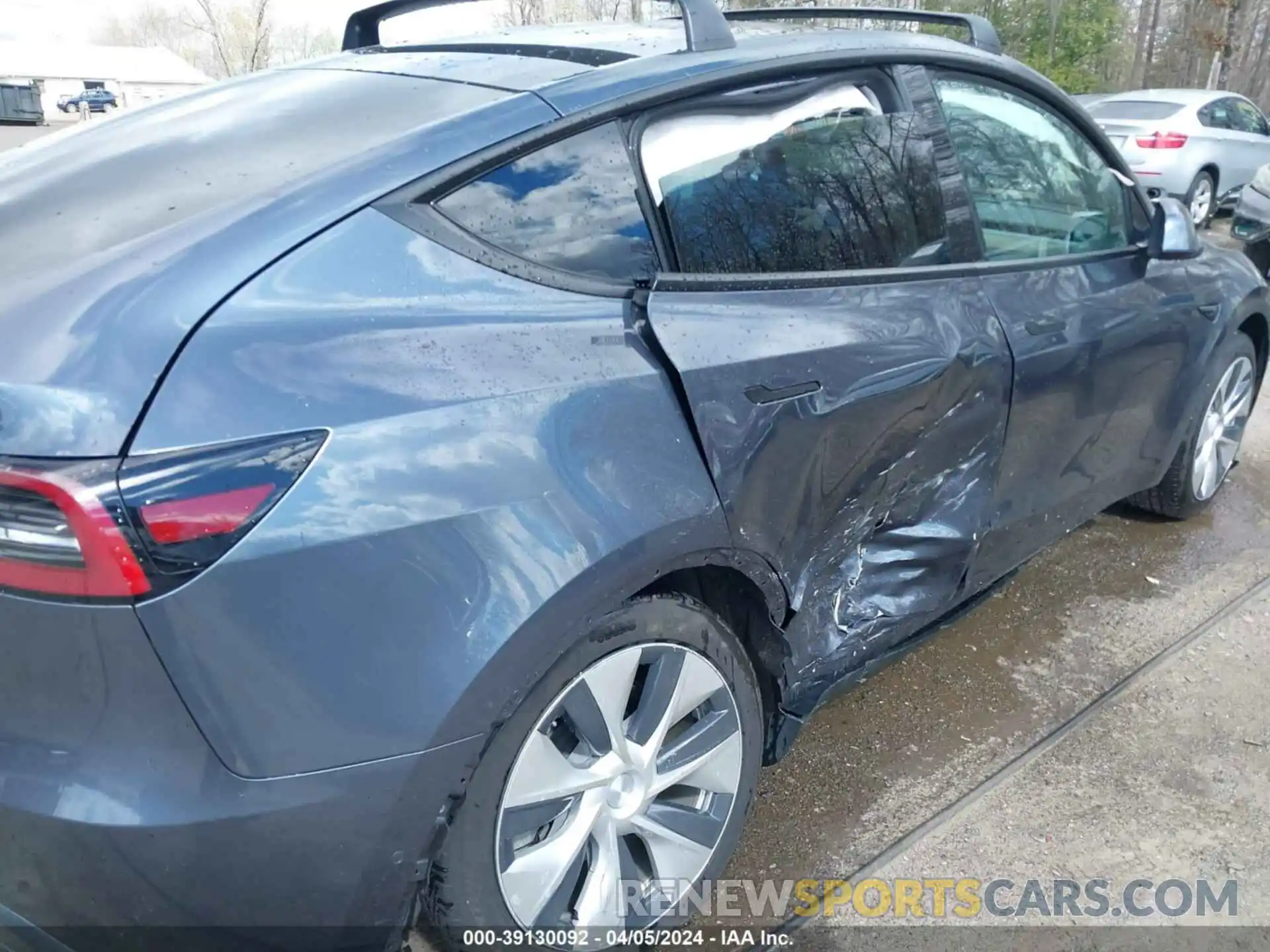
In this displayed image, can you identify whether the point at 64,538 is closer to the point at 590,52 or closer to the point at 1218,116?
the point at 590,52

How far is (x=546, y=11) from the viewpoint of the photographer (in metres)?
18.3

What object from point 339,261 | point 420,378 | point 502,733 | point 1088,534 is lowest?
point 1088,534

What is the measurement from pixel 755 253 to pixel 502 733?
3.57 ft

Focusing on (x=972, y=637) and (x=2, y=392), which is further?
(x=972, y=637)

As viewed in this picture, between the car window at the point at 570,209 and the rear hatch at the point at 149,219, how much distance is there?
0.36 feet

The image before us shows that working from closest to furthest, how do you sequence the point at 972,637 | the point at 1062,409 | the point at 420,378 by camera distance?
the point at 420,378 → the point at 1062,409 → the point at 972,637

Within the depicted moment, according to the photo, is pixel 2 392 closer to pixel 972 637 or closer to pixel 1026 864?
pixel 1026 864

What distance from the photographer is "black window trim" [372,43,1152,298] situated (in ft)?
5.38

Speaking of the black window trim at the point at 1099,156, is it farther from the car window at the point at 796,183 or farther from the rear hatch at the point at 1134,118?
the rear hatch at the point at 1134,118

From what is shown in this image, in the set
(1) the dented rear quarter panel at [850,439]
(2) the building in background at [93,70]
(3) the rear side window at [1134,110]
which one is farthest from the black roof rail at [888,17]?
(2) the building in background at [93,70]

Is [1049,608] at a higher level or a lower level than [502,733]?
lower

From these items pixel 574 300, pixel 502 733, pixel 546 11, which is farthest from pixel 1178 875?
pixel 546 11

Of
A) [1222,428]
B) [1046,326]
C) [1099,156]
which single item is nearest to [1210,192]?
[1222,428]

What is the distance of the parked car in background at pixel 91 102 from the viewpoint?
4722cm
